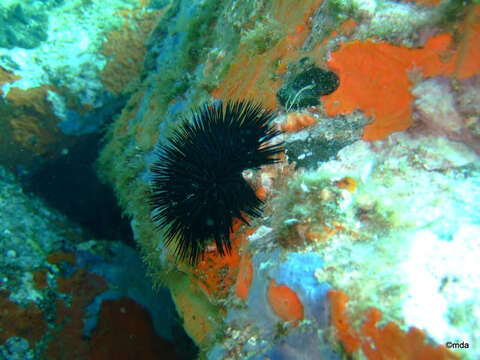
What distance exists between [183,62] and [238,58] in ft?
5.83

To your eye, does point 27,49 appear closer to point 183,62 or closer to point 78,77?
point 78,77

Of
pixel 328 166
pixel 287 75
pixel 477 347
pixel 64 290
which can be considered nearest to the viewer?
pixel 477 347

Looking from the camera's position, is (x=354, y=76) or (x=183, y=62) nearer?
(x=354, y=76)

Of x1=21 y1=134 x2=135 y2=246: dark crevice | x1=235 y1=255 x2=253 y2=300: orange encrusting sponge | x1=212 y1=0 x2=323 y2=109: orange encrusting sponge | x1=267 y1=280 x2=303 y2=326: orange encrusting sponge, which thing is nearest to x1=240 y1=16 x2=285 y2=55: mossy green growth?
x1=212 y1=0 x2=323 y2=109: orange encrusting sponge

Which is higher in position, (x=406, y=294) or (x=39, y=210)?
(x=406, y=294)

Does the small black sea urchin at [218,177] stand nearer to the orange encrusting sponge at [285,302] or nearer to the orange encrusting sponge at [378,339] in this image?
the orange encrusting sponge at [285,302]

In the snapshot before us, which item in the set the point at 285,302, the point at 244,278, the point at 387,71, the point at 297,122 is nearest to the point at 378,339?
the point at 285,302

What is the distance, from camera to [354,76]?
298cm

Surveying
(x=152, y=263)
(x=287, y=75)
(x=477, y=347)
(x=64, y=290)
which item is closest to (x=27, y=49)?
(x=64, y=290)

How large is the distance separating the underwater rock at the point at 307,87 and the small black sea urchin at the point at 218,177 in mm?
315

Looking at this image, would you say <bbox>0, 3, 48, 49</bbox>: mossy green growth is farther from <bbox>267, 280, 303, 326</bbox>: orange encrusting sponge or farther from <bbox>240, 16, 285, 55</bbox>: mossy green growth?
<bbox>267, 280, 303, 326</bbox>: orange encrusting sponge

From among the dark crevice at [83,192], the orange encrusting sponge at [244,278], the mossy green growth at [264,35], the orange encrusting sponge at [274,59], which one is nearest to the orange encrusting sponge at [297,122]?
the orange encrusting sponge at [274,59]

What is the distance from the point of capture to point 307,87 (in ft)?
10.5

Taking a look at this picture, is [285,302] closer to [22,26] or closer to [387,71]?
[387,71]
